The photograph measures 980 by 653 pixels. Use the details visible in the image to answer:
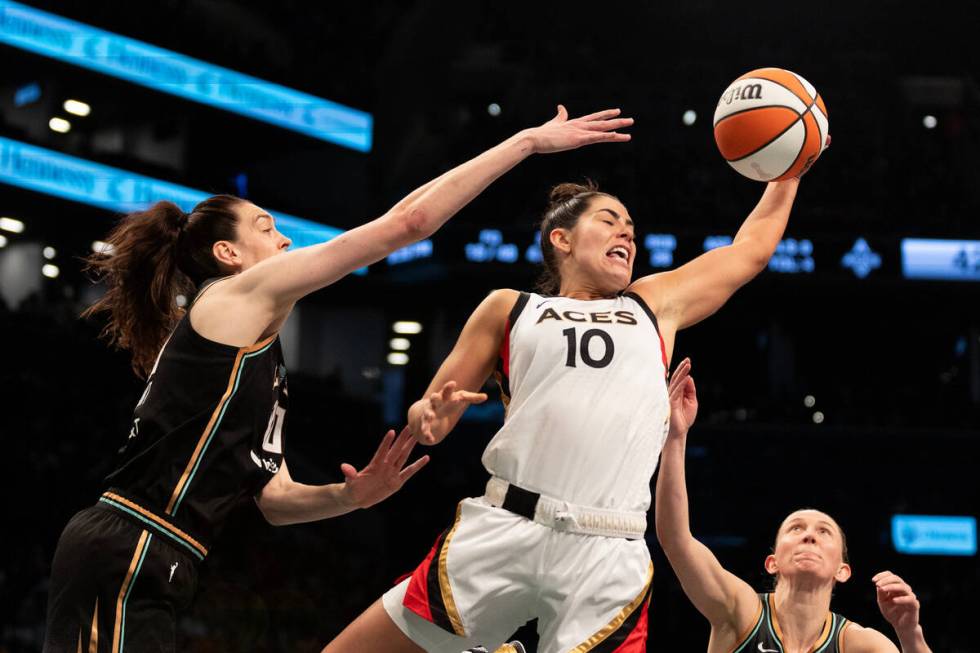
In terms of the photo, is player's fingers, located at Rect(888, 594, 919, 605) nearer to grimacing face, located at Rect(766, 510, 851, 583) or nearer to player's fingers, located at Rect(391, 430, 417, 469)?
grimacing face, located at Rect(766, 510, 851, 583)

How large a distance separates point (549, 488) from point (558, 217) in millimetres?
1026

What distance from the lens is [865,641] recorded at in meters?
4.34

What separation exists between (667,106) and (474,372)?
50.0 feet

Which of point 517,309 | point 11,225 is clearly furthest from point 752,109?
point 11,225

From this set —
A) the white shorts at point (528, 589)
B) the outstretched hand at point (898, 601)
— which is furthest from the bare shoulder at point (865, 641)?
the white shorts at point (528, 589)

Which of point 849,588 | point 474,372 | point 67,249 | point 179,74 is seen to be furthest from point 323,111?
point 474,372

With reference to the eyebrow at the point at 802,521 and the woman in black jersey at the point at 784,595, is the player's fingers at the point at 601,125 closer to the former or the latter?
the woman in black jersey at the point at 784,595

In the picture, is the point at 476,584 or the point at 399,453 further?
the point at 399,453

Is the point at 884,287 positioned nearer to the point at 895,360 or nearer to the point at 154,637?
the point at 895,360

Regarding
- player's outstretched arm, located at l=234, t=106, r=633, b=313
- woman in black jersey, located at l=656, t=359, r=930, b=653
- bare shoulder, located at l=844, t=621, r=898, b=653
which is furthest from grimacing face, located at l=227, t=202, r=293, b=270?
bare shoulder, located at l=844, t=621, r=898, b=653

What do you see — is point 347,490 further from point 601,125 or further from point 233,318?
point 601,125

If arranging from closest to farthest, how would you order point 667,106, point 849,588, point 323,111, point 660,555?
point 849,588 < point 660,555 < point 667,106 < point 323,111

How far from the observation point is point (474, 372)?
11.5 feet

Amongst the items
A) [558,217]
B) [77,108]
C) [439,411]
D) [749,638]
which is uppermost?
[77,108]
